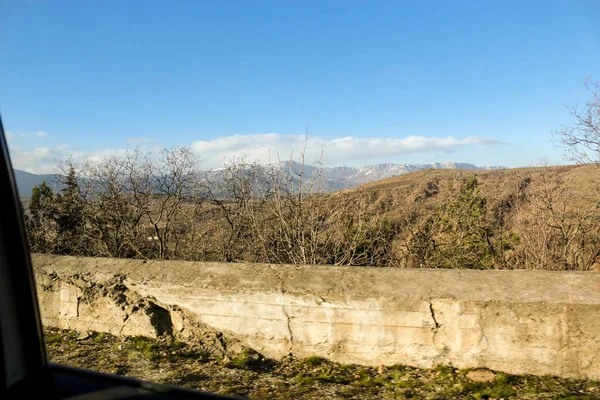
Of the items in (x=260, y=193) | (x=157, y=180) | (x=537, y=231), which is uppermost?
(x=157, y=180)

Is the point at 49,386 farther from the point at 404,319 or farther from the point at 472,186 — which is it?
the point at 472,186

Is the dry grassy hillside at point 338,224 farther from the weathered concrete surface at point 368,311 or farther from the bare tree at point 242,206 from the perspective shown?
the weathered concrete surface at point 368,311

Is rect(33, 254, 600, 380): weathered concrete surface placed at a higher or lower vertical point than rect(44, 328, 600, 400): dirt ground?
higher

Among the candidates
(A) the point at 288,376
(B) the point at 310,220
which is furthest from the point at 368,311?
(B) the point at 310,220

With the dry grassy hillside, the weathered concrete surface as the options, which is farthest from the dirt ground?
the dry grassy hillside

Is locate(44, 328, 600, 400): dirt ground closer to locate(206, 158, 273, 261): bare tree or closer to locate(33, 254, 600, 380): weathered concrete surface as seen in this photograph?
locate(33, 254, 600, 380): weathered concrete surface

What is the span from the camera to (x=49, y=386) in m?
1.59

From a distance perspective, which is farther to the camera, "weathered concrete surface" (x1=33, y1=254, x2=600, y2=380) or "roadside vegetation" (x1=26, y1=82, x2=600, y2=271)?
"roadside vegetation" (x1=26, y1=82, x2=600, y2=271)

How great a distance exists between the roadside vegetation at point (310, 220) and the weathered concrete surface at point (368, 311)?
376cm

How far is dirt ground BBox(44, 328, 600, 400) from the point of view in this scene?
3.34 m

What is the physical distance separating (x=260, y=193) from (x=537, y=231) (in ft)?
19.2

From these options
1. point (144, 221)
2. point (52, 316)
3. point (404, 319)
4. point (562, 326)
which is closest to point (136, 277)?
point (52, 316)

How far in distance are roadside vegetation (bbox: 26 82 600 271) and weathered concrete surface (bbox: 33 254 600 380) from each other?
3.76 m

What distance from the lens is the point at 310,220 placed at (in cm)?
810
